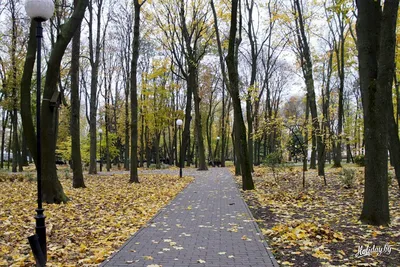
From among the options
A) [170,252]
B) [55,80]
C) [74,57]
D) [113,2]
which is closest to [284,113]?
[113,2]

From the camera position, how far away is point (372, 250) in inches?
196

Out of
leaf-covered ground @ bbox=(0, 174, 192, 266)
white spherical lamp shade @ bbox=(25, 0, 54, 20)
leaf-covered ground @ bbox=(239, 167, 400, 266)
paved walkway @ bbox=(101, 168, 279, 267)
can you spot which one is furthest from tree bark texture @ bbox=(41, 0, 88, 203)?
leaf-covered ground @ bbox=(239, 167, 400, 266)

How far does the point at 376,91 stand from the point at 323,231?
2.86 metres

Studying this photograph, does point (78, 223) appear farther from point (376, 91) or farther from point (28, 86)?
point (376, 91)

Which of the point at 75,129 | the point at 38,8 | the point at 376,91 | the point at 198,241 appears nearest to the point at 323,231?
the point at 198,241

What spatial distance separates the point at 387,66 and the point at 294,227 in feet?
11.6

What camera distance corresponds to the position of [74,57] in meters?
13.8

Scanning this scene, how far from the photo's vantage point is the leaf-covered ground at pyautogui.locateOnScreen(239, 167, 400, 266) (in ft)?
15.5

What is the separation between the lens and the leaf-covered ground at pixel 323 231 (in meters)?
4.74

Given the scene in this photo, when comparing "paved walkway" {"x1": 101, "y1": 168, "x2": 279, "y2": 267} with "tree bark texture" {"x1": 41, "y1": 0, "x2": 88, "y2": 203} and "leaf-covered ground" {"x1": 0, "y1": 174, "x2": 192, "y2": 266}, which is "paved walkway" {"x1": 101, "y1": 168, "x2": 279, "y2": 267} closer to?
"leaf-covered ground" {"x1": 0, "y1": 174, "x2": 192, "y2": 266}

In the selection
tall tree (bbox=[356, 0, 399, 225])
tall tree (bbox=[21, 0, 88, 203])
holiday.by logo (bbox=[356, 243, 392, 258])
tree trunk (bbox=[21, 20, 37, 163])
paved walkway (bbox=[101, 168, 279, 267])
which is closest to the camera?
paved walkway (bbox=[101, 168, 279, 267])

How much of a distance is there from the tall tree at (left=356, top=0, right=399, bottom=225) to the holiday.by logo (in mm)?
1577

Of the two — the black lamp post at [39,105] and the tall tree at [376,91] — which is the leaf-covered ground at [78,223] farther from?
the tall tree at [376,91]

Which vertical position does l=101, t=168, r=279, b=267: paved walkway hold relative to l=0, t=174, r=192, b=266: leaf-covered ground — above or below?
below
